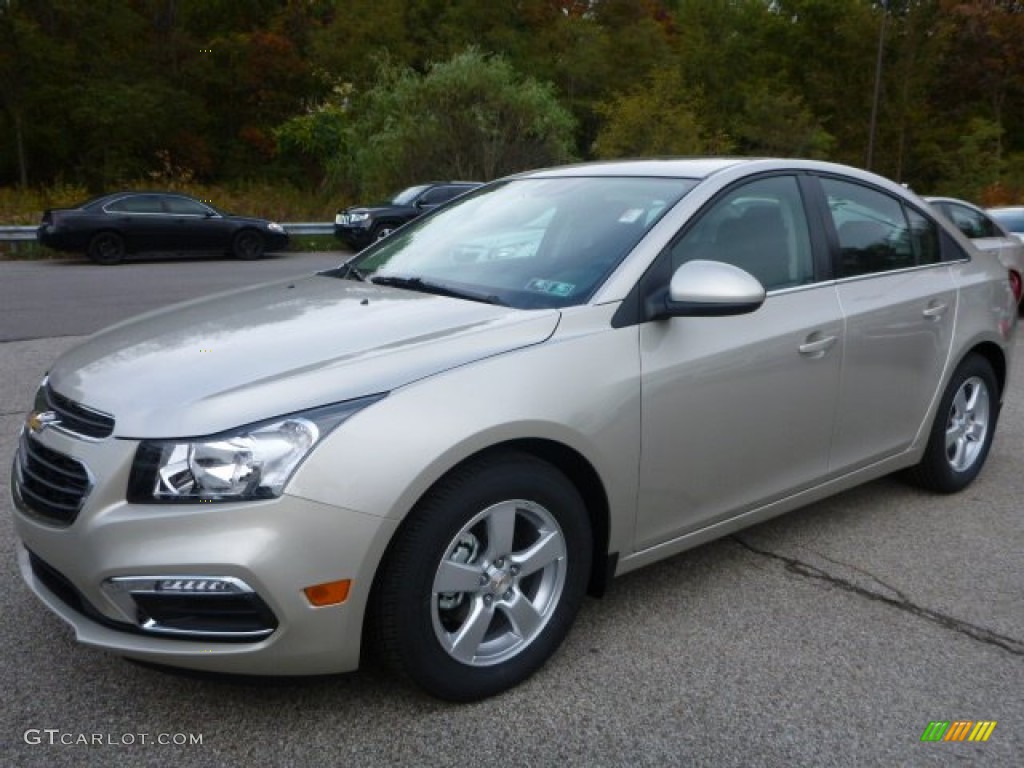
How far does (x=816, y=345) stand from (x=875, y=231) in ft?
2.88

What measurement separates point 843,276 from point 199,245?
16651mm

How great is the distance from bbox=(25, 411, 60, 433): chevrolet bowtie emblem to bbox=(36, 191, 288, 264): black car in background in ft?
51.4

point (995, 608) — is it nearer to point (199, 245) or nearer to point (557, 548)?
point (557, 548)

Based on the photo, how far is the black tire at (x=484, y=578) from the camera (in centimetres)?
258

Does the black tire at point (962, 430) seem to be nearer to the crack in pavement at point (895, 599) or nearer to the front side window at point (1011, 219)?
the crack in pavement at point (895, 599)

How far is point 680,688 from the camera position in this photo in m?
2.92

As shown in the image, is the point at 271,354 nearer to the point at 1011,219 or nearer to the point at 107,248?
the point at 1011,219

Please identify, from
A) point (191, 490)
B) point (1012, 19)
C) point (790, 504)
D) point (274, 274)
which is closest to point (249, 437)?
point (191, 490)

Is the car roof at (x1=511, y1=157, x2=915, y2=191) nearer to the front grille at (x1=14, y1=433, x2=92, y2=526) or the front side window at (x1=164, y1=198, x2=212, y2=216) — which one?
the front grille at (x1=14, y1=433, x2=92, y2=526)

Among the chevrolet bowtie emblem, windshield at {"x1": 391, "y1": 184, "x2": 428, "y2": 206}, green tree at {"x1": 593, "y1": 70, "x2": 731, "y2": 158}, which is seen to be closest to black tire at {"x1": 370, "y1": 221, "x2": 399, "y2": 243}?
windshield at {"x1": 391, "y1": 184, "x2": 428, "y2": 206}

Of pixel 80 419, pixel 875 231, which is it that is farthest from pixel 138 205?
pixel 80 419

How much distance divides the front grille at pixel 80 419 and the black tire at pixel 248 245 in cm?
1698

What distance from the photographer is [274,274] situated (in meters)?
16.1

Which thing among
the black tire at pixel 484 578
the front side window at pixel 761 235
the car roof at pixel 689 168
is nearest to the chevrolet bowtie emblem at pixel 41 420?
the black tire at pixel 484 578
